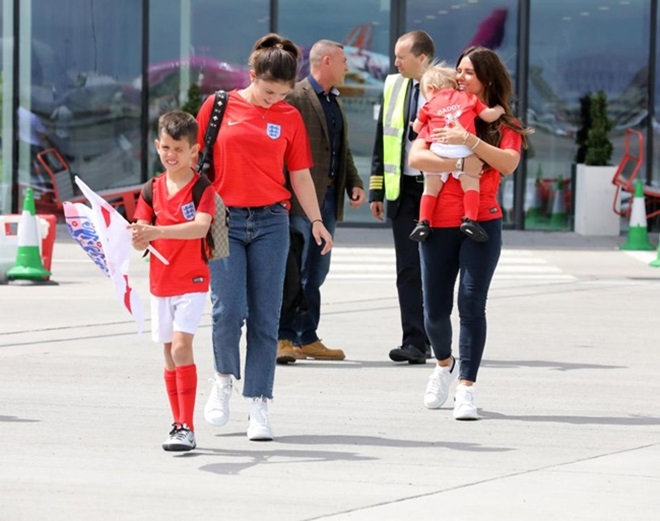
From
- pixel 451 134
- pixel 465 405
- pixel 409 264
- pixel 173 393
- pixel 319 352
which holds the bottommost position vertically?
pixel 319 352

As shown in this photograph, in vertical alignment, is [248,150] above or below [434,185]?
above

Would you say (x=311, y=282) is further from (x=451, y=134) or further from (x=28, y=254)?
(x=28, y=254)

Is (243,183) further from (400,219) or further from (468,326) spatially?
(400,219)

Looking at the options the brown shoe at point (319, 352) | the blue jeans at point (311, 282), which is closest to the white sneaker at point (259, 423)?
the blue jeans at point (311, 282)

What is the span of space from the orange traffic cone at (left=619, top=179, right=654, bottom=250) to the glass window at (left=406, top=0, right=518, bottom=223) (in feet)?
9.98

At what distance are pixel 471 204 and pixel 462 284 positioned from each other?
41 centimetres

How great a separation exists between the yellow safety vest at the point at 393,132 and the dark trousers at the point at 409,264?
72mm

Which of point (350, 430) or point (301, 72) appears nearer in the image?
point (350, 430)

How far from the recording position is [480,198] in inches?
326

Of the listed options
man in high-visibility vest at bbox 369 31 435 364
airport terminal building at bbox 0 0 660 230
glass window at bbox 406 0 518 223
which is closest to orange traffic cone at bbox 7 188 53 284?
man in high-visibility vest at bbox 369 31 435 364

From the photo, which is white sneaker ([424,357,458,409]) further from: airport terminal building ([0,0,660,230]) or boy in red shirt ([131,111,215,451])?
airport terminal building ([0,0,660,230])

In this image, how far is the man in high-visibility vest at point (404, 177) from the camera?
33.3 ft

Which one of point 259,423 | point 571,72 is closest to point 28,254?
point 259,423

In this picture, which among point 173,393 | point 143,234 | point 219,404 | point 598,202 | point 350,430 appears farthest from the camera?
point 598,202
